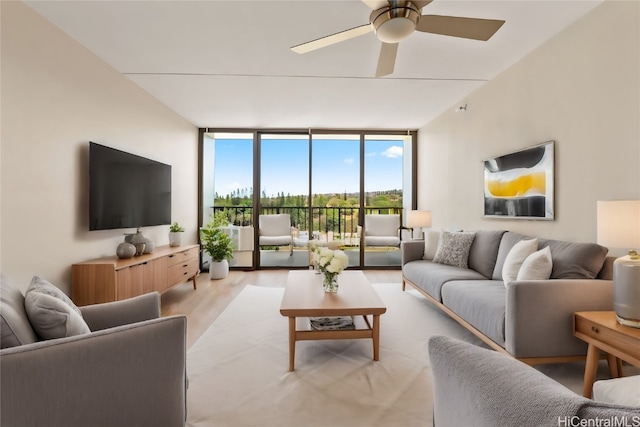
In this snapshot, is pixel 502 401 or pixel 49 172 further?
pixel 49 172

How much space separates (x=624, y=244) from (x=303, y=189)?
456cm

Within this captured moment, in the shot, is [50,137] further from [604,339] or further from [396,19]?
[604,339]

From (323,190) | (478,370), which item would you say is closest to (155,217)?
(323,190)

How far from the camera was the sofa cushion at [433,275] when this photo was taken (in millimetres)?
2912

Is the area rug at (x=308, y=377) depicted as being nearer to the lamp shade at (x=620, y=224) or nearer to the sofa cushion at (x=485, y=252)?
the sofa cushion at (x=485, y=252)

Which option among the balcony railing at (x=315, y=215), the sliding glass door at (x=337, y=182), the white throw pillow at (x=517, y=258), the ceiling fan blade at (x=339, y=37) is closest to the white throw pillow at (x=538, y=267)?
the white throw pillow at (x=517, y=258)

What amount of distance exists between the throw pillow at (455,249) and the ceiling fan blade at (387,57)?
2015 mm

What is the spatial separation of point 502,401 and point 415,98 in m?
3.99

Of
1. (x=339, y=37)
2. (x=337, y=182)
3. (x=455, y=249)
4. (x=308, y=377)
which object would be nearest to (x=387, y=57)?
(x=339, y=37)

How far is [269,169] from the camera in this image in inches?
223

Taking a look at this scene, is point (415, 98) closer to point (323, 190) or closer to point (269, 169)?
point (323, 190)

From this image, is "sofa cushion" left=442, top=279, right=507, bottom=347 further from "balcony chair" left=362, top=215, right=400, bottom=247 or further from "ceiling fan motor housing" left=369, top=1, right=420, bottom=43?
"balcony chair" left=362, top=215, right=400, bottom=247

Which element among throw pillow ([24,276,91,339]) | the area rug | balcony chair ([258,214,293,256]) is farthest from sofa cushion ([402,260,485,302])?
throw pillow ([24,276,91,339])

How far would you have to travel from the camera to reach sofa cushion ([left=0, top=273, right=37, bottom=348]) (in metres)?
1.02
